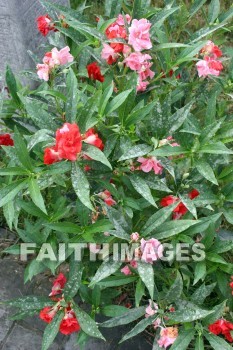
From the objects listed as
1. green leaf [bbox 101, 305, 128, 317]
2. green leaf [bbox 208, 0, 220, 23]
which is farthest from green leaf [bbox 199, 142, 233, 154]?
green leaf [bbox 208, 0, 220, 23]

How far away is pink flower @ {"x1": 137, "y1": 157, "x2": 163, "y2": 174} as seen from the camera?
5.14 ft

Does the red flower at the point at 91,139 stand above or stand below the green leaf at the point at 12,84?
below

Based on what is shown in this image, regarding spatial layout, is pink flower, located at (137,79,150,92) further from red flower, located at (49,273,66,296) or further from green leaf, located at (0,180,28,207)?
red flower, located at (49,273,66,296)

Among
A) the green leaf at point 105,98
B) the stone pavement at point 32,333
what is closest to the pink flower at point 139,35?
the green leaf at point 105,98

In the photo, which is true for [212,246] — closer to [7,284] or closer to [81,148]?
[81,148]

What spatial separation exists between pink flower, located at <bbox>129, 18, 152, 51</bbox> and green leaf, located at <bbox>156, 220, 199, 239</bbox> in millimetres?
531

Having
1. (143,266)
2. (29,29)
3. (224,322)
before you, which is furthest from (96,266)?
(29,29)

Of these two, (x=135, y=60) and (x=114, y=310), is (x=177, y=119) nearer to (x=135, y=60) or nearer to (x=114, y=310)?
(x=135, y=60)

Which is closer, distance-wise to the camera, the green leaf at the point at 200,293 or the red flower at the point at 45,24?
the green leaf at the point at 200,293

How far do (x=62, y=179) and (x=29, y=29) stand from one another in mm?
990

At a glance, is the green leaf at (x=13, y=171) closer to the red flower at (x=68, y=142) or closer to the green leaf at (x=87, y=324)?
the red flower at (x=68, y=142)

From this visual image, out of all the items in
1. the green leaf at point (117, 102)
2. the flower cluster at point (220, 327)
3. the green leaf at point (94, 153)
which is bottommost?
the flower cluster at point (220, 327)

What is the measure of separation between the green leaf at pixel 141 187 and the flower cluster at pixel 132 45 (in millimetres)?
342

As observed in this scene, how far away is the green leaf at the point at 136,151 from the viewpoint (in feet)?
4.82
